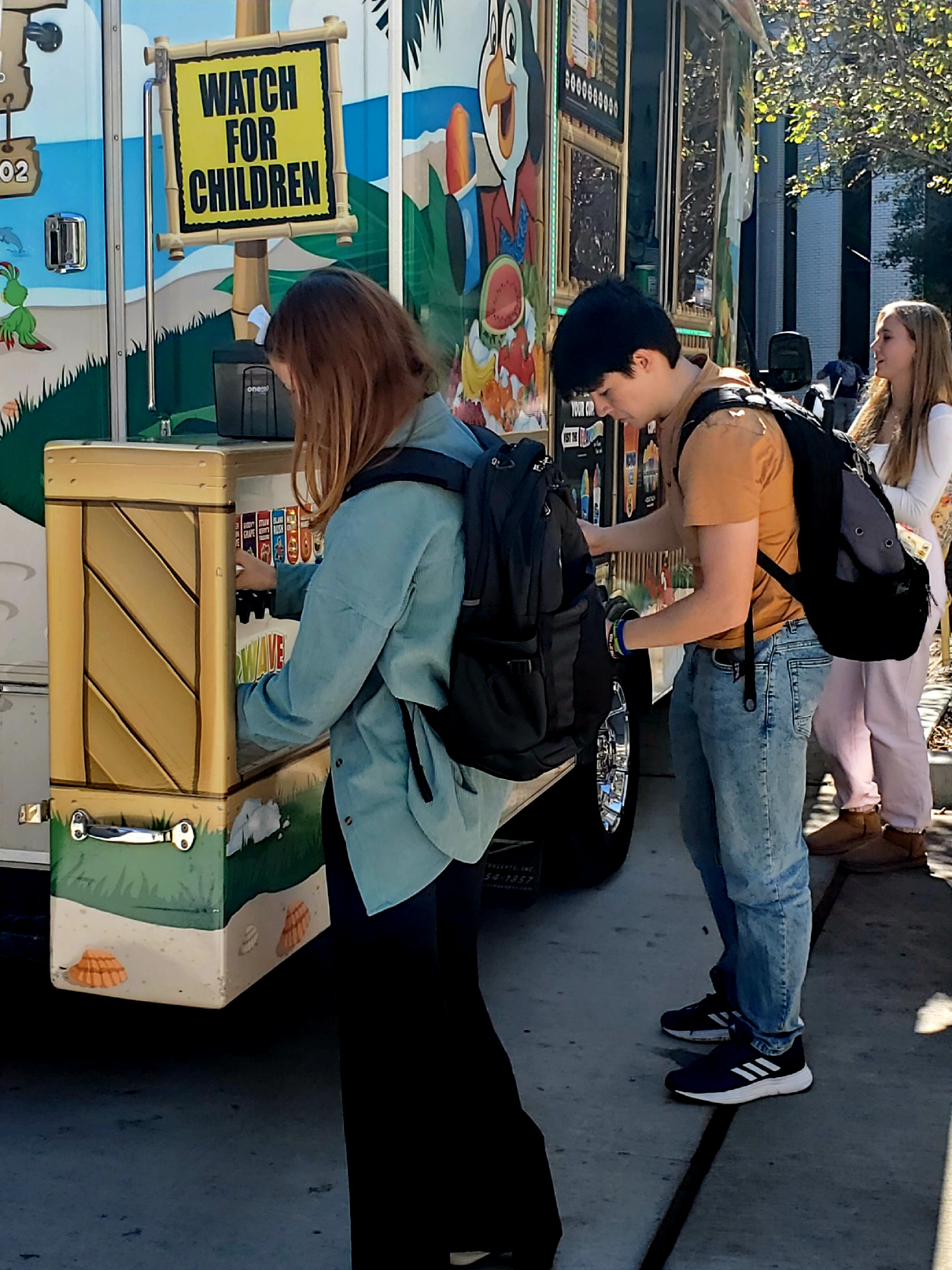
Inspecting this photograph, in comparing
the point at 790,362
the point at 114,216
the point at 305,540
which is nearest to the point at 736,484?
the point at 305,540

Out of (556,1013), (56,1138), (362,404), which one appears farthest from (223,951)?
(556,1013)

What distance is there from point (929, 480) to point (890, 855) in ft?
4.18

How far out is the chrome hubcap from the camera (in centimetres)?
535

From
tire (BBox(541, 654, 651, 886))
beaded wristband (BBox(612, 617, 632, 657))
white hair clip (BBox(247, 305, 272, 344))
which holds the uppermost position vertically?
white hair clip (BBox(247, 305, 272, 344))

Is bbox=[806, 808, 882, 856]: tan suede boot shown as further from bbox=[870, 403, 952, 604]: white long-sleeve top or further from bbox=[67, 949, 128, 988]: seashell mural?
bbox=[67, 949, 128, 988]: seashell mural

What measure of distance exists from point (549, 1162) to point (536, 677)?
1390mm

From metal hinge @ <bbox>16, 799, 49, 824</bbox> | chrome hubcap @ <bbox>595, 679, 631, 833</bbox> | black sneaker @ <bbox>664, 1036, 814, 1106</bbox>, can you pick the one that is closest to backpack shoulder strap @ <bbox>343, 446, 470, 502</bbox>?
metal hinge @ <bbox>16, 799, 49, 824</bbox>

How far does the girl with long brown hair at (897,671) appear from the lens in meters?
5.41

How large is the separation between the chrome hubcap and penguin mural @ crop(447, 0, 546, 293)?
1663 mm

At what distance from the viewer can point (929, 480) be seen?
212 inches

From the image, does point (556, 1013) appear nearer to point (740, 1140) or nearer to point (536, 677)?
point (740, 1140)

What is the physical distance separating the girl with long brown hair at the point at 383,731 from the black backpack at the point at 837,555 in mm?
1001

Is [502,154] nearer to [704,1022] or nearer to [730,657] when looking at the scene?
[730,657]

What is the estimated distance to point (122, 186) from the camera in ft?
11.6
